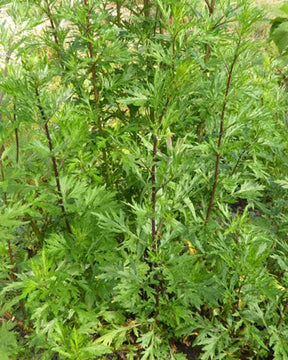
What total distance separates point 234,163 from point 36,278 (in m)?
1.10

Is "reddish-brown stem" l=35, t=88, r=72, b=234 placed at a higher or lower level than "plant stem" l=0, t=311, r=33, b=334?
higher

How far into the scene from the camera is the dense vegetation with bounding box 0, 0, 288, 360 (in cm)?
133

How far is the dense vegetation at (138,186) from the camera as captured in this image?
1327 millimetres

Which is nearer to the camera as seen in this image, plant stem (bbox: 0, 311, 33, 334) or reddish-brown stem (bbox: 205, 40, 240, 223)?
reddish-brown stem (bbox: 205, 40, 240, 223)

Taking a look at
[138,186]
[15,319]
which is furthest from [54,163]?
[15,319]

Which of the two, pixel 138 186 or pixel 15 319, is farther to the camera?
pixel 138 186

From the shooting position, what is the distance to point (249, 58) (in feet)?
4.92

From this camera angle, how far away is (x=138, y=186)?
77.7 inches

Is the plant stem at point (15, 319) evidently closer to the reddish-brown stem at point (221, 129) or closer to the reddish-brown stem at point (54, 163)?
the reddish-brown stem at point (54, 163)

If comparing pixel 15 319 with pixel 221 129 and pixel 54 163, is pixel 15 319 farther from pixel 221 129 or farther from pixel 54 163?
pixel 221 129

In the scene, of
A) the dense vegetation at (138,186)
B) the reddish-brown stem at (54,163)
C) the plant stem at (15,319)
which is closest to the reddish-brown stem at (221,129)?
the dense vegetation at (138,186)

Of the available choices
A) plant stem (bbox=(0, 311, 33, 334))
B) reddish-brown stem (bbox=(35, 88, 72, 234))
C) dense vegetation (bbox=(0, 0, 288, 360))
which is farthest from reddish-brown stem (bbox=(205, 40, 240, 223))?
plant stem (bbox=(0, 311, 33, 334))

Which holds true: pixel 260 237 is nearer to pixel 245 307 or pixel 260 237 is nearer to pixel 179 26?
pixel 245 307

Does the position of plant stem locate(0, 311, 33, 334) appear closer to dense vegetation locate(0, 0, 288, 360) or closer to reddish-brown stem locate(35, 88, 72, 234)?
dense vegetation locate(0, 0, 288, 360)
